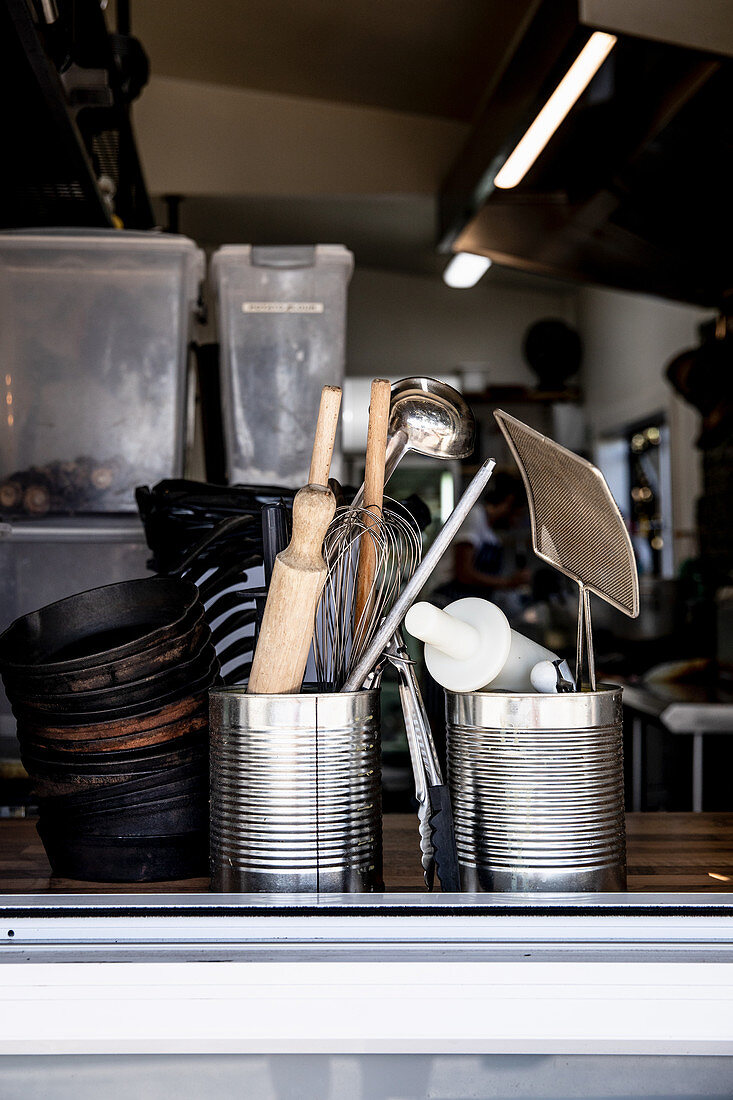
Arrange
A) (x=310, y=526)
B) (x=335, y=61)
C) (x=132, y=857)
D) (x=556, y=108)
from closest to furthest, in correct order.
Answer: (x=310, y=526)
(x=132, y=857)
(x=556, y=108)
(x=335, y=61)

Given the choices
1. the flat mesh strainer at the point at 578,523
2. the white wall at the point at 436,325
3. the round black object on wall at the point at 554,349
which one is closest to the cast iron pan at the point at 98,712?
the flat mesh strainer at the point at 578,523

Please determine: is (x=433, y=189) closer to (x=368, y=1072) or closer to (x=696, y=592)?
(x=696, y=592)

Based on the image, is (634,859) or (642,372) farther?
(642,372)

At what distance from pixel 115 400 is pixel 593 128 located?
1.32m

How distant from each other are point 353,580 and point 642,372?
4.01 metres

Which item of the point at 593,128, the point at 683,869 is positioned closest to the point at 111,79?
the point at 593,128

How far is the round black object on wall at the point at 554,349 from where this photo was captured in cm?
513

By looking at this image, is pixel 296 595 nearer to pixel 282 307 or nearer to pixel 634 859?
pixel 634 859

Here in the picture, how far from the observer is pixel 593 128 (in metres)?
2.16

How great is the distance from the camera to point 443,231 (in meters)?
3.77

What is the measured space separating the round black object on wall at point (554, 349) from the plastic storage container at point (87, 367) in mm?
4018

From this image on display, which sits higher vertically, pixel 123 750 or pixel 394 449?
pixel 394 449

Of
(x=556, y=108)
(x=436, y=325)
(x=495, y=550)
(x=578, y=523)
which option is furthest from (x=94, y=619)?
(x=436, y=325)

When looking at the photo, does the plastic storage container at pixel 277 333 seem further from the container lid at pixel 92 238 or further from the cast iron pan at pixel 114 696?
the cast iron pan at pixel 114 696
